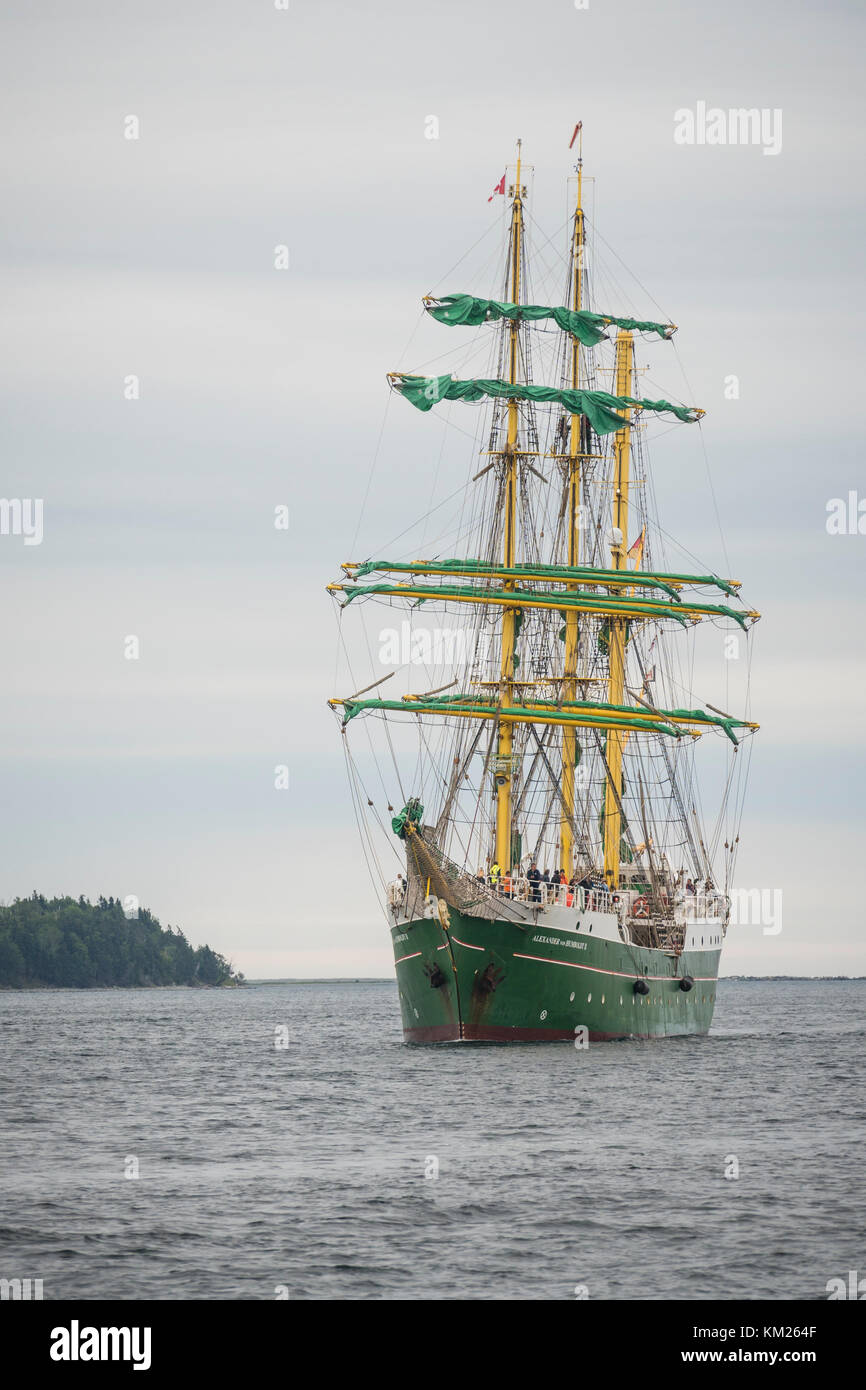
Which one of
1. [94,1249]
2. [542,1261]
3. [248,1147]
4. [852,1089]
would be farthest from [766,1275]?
[852,1089]

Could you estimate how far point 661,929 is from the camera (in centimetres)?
8344

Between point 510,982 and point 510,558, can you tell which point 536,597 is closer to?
point 510,558

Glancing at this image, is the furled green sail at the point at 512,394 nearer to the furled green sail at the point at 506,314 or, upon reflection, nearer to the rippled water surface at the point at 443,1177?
the furled green sail at the point at 506,314

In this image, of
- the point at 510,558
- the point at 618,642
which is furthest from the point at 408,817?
the point at 618,642

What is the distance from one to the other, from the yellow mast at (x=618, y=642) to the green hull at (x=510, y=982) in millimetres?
12378

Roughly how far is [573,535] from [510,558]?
823cm

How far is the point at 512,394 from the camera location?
254ft

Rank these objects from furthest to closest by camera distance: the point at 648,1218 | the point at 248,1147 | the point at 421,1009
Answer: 1. the point at 421,1009
2. the point at 248,1147
3. the point at 648,1218

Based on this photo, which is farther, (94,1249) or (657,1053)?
(657,1053)

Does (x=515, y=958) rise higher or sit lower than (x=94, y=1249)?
higher

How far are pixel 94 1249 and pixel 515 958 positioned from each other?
34.8 meters

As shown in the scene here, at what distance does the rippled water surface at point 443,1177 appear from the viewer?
30.8 m
